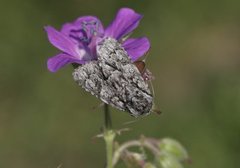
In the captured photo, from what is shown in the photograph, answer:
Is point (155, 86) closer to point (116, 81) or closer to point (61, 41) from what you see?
point (61, 41)

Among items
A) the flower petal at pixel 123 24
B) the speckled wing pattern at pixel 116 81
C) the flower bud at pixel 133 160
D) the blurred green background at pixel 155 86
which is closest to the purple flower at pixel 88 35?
the flower petal at pixel 123 24

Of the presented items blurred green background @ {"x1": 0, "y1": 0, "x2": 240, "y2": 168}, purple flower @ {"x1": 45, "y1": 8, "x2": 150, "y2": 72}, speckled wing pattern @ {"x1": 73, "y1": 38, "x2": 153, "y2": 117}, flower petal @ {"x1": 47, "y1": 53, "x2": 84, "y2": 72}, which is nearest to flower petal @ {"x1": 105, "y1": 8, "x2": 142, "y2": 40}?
purple flower @ {"x1": 45, "y1": 8, "x2": 150, "y2": 72}

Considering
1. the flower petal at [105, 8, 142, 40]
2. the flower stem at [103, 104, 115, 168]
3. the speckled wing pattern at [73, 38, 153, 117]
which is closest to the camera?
the speckled wing pattern at [73, 38, 153, 117]

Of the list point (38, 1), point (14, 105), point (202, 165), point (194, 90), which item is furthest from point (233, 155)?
point (38, 1)

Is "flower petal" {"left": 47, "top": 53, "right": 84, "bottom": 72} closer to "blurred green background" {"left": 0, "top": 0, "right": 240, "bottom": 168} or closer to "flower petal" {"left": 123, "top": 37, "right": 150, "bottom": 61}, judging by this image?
"flower petal" {"left": 123, "top": 37, "right": 150, "bottom": 61}

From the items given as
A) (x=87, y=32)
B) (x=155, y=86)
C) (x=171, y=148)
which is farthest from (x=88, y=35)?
(x=155, y=86)

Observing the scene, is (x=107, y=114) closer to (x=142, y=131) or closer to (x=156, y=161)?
(x=156, y=161)

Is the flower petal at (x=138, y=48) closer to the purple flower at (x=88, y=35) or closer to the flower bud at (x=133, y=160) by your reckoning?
the purple flower at (x=88, y=35)

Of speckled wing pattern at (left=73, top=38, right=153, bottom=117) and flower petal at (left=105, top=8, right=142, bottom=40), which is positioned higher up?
flower petal at (left=105, top=8, right=142, bottom=40)
